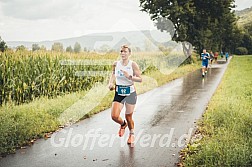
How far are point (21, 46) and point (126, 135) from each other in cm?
789

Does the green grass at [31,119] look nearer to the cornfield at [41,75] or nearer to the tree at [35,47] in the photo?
the cornfield at [41,75]

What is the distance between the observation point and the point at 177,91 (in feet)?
48.5

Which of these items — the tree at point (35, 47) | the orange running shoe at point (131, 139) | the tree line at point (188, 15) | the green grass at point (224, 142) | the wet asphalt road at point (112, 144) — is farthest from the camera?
the tree line at point (188, 15)

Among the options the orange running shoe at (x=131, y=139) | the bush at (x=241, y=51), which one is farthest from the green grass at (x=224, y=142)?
the bush at (x=241, y=51)

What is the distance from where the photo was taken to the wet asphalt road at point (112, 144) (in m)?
5.52

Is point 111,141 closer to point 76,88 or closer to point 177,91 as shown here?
point 76,88

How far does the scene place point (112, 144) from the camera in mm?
6535

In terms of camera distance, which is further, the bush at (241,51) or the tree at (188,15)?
the bush at (241,51)

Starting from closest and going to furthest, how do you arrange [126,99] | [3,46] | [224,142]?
1. [224,142]
2. [126,99]
3. [3,46]

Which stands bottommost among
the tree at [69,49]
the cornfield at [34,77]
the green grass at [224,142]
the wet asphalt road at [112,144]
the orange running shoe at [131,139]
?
the wet asphalt road at [112,144]

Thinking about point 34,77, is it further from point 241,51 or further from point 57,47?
point 241,51

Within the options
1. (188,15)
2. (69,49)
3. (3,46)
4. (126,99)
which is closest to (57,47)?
(69,49)

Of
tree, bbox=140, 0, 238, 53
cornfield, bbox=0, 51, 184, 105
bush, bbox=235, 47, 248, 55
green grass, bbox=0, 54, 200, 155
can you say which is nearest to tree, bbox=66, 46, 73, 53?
cornfield, bbox=0, 51, 184, 105

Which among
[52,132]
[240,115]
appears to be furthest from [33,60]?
[240,115]
